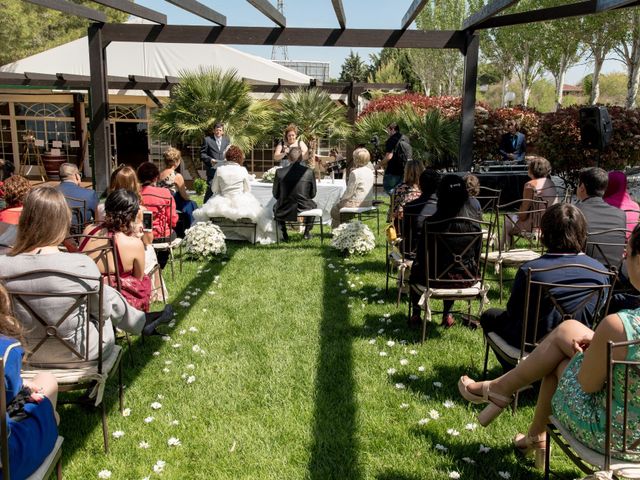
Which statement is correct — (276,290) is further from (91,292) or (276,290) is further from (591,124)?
(591,124)

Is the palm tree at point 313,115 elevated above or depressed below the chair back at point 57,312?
above

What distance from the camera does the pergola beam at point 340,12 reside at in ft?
19.2

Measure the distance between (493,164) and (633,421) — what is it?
10626 millimetres

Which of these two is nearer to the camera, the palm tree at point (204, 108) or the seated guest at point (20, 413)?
the seated guest at point (20, 413)

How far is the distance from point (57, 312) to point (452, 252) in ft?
8.66

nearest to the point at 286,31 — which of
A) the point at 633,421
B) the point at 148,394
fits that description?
the point at 148,394

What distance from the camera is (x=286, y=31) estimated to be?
8.45 meters

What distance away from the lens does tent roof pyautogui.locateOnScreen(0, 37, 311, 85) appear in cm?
1470

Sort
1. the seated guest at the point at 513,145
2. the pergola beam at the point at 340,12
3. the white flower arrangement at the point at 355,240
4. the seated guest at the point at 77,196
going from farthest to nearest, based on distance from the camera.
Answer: the seated guest at the point at 513,145 → the white flower arrangement at the point at 355,240 → the pergola beam at the point at 340,12 → the seated guest at the point at 77,196

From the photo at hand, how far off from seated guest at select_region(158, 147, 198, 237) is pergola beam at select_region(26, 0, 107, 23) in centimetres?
Result: 211

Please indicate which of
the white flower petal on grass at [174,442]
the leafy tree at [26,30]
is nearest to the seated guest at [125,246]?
the white flower petal on grass at [174,442]

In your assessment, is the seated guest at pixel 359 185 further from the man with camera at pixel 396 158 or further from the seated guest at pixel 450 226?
the seated guest at pixel 450 226

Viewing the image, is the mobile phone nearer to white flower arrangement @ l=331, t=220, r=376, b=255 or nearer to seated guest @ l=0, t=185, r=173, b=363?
seated guest @ l=0, t=185, r=173, b=363

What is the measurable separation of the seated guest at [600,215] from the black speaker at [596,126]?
5700mm
